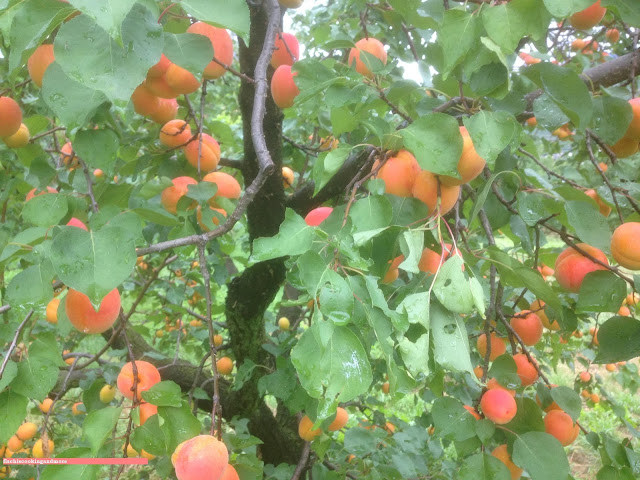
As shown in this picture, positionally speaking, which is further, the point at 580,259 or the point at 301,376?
the point at 580,259

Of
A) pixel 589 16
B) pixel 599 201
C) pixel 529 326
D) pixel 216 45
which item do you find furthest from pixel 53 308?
pixel 589 16

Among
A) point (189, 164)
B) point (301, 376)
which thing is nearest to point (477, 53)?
point (301, 376)

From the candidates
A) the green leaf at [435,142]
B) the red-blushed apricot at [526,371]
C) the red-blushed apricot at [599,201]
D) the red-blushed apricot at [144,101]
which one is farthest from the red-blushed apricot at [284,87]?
the red-blushed apricot at [526,371]

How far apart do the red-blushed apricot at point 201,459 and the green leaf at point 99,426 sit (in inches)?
Result: 5.1

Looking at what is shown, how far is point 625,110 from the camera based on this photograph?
0.80 metres

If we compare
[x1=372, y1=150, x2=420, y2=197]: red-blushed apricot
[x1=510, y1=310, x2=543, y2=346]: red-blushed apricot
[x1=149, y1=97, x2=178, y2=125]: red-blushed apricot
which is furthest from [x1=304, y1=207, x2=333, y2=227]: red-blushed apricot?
[x1=510, y1=310, x2=543, y2=346]: red-blushed apricot

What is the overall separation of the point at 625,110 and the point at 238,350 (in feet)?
4.12

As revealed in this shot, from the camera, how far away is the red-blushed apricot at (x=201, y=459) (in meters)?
0.67

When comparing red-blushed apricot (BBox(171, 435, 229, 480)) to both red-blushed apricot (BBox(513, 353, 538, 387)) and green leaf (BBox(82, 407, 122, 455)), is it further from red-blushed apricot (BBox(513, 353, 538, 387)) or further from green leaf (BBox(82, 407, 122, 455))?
red-blushed apricot (BBox(513, 353, 538, 387))

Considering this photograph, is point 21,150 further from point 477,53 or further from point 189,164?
point 477,53

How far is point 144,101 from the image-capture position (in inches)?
37.8

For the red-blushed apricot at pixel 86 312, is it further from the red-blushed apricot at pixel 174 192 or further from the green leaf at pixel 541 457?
the green leaf at pixel 541 457

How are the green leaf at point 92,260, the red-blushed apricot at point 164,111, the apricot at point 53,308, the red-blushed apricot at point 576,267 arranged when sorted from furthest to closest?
the apricot at point 53,308, the red-blushed apricot at point 164,111, the red-blushed apricot at point 576,267, the green leaf at point 92,260

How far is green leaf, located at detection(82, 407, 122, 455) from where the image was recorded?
744 millimetres
